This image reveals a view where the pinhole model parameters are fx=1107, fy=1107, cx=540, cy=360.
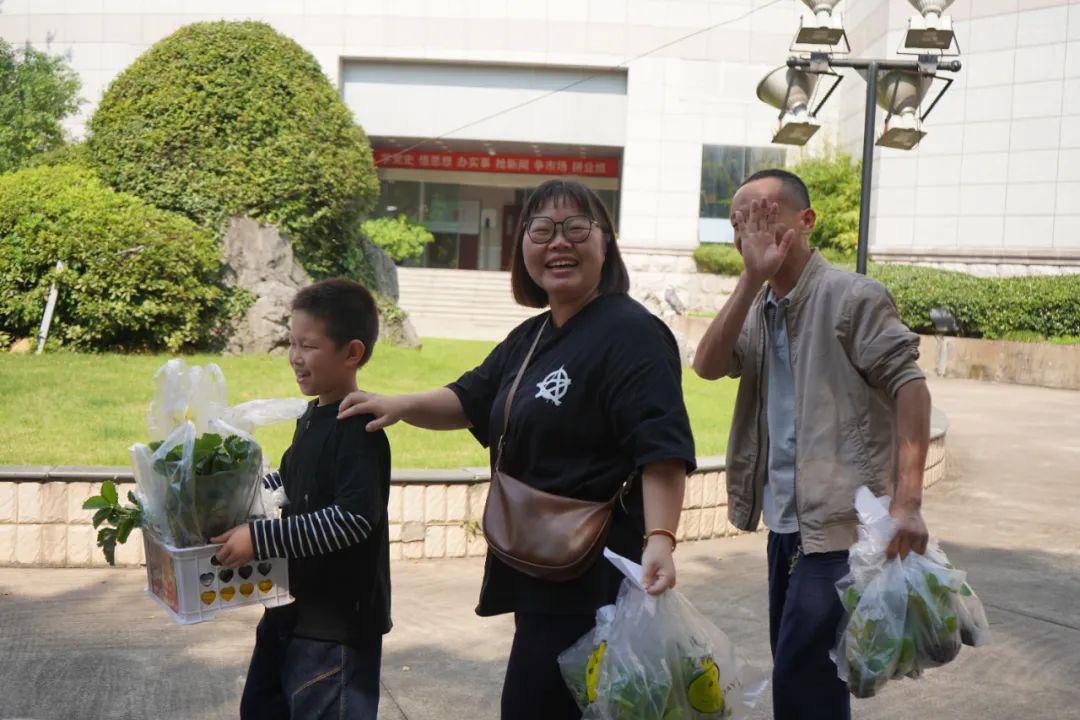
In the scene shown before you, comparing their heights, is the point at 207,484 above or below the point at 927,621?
above

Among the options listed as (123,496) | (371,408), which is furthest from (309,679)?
(123,496)

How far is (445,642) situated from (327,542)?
98.1 inches

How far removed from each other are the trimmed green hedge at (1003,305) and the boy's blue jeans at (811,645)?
16.6m

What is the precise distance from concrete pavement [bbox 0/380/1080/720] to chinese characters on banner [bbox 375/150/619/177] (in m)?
26.7

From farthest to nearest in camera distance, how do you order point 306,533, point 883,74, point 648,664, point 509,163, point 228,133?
point 509,163, point 228,133, point 883,74, point 306,533, point 648,664

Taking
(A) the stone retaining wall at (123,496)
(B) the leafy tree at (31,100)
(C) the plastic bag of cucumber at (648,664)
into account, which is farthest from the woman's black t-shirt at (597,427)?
(B) the leafy tree at (31,100)

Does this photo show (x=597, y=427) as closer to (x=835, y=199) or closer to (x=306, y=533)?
(x=306, y=533)

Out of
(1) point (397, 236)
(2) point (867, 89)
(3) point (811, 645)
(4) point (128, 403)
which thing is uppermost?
(2) point (867, 89)

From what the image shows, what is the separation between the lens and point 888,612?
2.87 meters

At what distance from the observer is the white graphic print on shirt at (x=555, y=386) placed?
2.61 m

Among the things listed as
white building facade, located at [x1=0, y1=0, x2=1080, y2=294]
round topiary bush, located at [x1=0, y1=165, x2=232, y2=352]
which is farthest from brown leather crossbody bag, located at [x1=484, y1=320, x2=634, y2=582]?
white building facade, located at [x1=0, y1=0, x2=1080, y2=294]

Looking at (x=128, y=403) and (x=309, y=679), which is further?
(x=128, y=403)

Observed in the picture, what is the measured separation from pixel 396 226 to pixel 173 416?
30.1 meters

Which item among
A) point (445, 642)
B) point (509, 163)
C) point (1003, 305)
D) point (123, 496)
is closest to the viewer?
point (445, 642)
